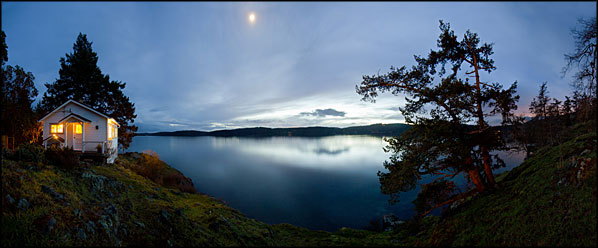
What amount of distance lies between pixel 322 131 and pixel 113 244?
550 ft

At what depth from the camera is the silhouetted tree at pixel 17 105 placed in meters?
11.2

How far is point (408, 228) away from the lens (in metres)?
12.2

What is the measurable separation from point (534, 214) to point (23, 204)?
13393mm

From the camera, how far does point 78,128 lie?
18469 millimetres

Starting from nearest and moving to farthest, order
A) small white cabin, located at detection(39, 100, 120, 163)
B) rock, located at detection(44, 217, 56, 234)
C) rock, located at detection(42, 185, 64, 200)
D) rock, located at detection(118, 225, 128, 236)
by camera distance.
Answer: rock, located at detection(44, 217, 56, 234) < rock, located at detection(42, 185, 64, 200) < rock, located at detection(118, 225, 128, 236) < small white cabin, located at detection(39, 100, 120, 163)

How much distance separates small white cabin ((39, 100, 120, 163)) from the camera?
1716 centimetres

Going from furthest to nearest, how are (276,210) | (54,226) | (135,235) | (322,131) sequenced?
(322,131), (276,210), (135,235), (54,226)

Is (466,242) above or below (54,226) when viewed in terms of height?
below

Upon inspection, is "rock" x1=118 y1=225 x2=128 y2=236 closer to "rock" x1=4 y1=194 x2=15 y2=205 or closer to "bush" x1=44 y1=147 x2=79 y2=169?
"rock" x1=4 y1=194 x2=15 y2=205

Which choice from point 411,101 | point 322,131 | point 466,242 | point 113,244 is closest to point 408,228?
point 466,242

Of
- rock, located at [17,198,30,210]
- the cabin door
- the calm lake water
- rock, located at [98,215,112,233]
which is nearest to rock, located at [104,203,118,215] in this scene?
rock, located at [98,215,112,233]

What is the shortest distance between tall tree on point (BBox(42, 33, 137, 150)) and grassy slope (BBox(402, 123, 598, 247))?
111ft

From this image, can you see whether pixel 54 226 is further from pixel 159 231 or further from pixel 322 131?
pixel 322 131

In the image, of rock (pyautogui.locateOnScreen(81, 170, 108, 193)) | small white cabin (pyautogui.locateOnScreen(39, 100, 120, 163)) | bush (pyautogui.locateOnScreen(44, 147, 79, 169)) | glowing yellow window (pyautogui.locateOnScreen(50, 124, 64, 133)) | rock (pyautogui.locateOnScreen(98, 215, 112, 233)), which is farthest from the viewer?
glowing yellow window (pyautogui.locateOnScreen(50, 124, 64, 133))
